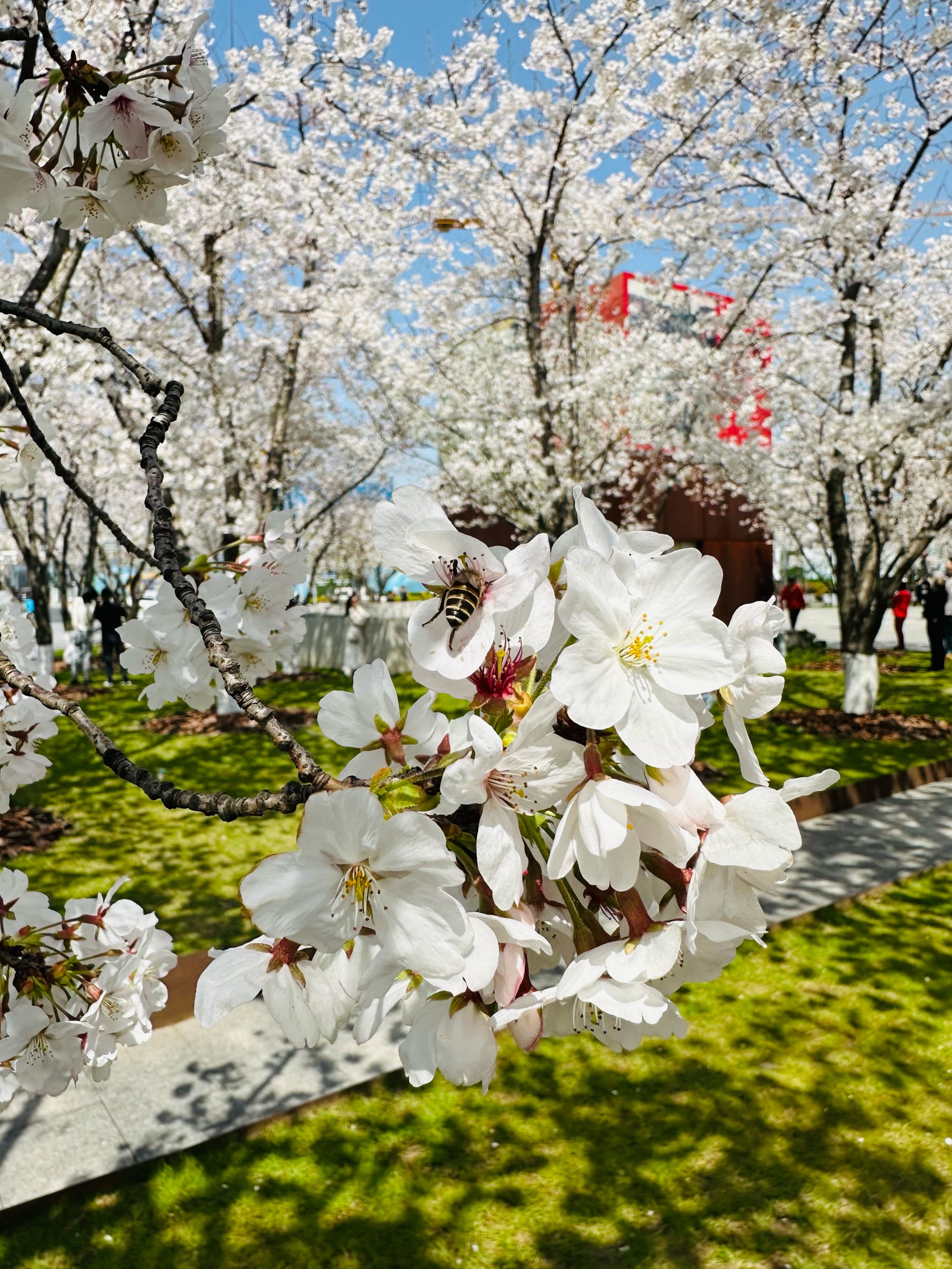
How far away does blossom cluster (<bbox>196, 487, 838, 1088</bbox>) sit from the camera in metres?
0.81

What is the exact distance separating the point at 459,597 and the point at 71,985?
50.4 inches

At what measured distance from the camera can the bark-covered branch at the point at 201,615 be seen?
0.83 meters

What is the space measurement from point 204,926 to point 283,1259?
2617 mm

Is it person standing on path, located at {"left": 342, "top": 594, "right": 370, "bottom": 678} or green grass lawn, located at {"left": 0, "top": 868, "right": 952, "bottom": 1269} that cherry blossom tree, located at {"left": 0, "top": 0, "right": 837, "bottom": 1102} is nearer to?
green grass lawn, located at {"left": 0, "top": 868, "right": 952, "bottom": 1269}

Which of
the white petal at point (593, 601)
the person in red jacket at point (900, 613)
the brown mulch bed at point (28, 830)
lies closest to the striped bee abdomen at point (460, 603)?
the white petal at point (593, 601)

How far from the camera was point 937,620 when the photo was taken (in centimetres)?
1614

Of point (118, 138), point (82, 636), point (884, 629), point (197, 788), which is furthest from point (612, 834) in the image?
point (884, 629)

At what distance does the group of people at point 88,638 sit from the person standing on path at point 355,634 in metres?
3.63

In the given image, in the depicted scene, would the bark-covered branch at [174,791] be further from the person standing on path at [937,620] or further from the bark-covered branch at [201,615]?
the person standing on path at [937,620]

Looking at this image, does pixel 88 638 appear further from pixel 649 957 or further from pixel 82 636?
pixel 649 957

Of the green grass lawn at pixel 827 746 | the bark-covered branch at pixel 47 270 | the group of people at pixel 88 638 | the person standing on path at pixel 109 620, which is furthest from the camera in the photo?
the group of people at pixel 88 638

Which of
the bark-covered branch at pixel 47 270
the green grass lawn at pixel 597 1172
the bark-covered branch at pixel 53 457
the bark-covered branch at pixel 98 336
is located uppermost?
the bark-covered branch at pixel 47 270

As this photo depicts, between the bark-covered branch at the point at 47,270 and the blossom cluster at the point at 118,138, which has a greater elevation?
the bark-covered branch at the point at 47,270

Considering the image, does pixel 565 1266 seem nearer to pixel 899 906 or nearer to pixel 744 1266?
pixel 744 1266
